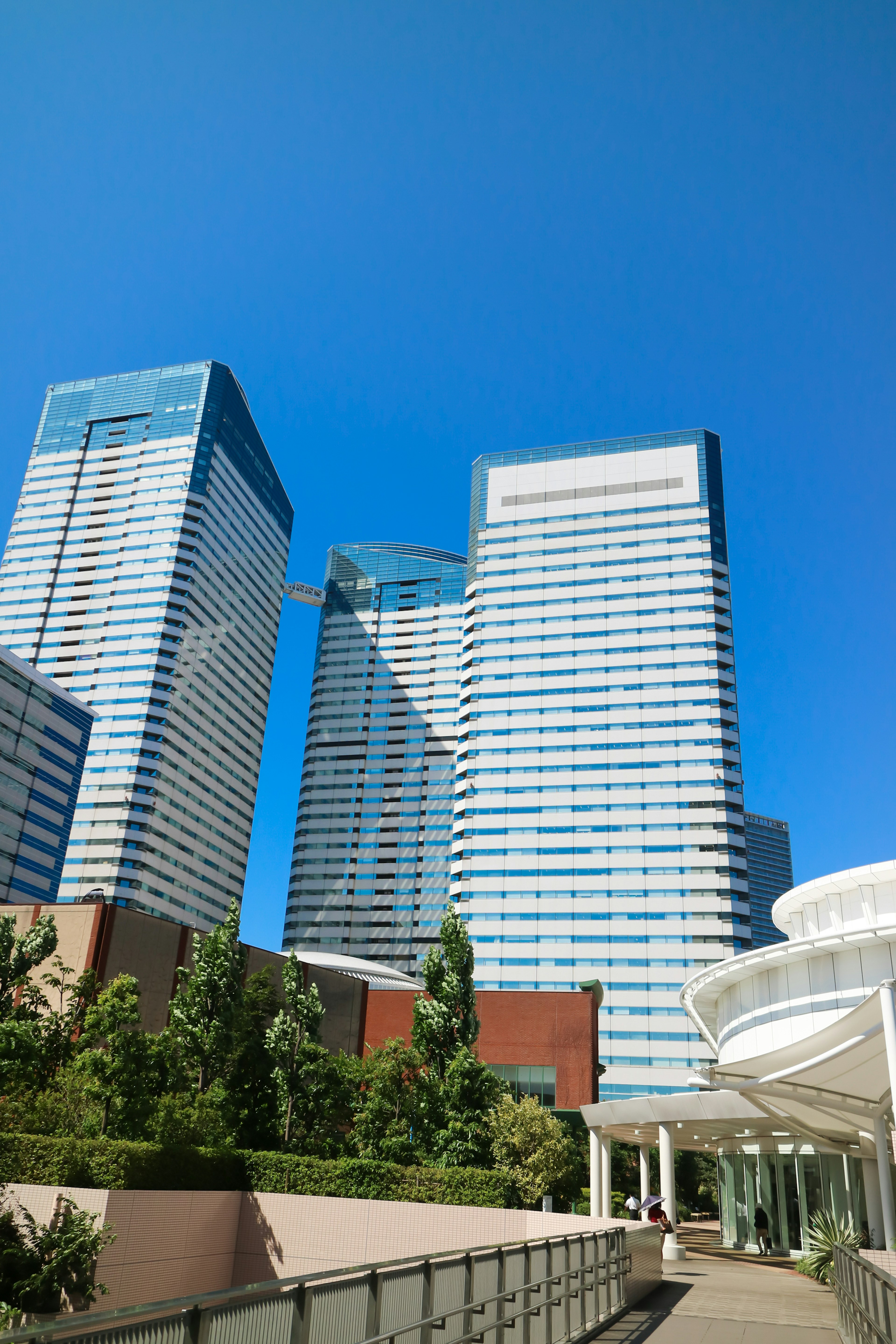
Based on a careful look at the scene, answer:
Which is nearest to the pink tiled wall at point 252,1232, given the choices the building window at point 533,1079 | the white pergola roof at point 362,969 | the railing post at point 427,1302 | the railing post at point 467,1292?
the railing post at point 467,1292

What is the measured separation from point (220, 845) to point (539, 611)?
5970 centimetres

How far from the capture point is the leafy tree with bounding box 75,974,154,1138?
98.5ft

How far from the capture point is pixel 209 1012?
119ft

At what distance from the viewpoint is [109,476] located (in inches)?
5915

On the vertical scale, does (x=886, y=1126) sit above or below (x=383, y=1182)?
above

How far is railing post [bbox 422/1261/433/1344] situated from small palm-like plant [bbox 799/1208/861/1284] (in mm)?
16767

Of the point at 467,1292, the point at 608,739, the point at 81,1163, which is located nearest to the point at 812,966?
the point at 81,1163

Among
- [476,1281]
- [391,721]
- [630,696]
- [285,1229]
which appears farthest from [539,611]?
[476,1281]

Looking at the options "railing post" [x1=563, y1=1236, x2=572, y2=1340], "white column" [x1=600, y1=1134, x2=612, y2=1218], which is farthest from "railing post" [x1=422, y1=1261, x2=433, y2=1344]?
"white column" [x1=600, y1=1134, x2=612, y2=1218]

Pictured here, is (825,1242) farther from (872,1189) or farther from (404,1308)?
(404,1308)

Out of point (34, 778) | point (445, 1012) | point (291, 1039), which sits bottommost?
point (291, 1039)

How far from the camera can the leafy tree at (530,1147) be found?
4084cm

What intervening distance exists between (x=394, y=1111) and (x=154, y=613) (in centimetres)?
10930

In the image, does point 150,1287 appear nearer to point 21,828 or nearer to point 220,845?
point 21,828
